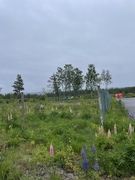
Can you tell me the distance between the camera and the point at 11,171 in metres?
3.36

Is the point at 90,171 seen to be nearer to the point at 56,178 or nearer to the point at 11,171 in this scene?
the point at 56,178

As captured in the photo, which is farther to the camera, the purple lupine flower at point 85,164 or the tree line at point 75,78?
the tree line at point 75,78

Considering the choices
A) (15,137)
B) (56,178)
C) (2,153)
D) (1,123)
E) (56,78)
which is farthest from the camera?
(56,78)

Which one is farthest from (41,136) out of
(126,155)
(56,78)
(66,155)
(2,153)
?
(56,78)

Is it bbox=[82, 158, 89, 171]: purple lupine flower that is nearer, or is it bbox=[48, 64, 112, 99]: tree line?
bbox=[82, 158, 89, 171]: purple lupine flower

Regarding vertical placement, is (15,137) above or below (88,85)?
below

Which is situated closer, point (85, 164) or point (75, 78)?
point (85, 164)

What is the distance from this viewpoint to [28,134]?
555 centimetres

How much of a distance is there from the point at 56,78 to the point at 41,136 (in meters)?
36.4

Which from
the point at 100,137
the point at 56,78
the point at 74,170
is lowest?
the point at 74,170

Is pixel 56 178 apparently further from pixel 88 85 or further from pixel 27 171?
pixel 88 85

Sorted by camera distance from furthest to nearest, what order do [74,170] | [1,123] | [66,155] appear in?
[1,123] < [66,155] < [74,170]

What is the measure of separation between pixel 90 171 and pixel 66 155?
0.55 meters

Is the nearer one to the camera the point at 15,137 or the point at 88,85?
the point at 15,137
